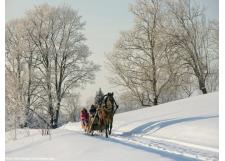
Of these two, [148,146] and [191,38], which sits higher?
[191,38]

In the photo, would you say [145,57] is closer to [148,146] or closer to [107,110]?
[107,110]

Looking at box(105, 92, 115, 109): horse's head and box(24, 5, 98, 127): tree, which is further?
box(24, 5, 98, 127): tree

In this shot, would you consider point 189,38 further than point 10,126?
Yes

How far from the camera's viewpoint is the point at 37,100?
27.1m

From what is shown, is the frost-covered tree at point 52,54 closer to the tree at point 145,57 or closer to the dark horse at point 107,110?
the tree at point 145,57

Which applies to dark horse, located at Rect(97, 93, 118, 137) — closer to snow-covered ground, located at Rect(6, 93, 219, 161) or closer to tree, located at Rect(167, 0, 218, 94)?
snow-covered ground, located at Rect(6, 93, 219, 161)

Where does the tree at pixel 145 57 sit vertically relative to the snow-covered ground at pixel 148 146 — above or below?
above

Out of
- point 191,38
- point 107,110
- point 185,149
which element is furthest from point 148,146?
point 191,38

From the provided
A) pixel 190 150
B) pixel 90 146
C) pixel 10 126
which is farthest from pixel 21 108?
pixel 190 150

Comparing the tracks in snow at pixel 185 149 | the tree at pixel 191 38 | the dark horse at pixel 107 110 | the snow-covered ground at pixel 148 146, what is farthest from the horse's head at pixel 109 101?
the tree at pixel 191 38

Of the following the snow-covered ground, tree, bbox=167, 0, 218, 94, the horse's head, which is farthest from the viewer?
tree, bbox=167, 0, 218, 94

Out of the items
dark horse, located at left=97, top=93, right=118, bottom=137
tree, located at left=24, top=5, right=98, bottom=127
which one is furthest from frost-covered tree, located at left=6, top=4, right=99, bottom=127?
dark horse, located at left=97, top=93, right=118, bottom=137
